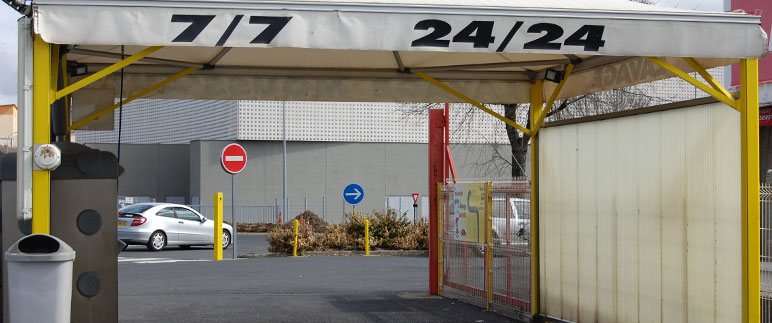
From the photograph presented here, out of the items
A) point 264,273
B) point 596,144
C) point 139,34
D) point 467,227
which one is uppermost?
point 139,34

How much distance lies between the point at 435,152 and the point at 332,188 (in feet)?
96.0

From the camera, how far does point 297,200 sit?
4091cm

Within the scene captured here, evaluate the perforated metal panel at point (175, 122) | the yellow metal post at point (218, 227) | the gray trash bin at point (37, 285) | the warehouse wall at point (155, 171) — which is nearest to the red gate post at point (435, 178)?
the gray trash bin at point (37, 285)

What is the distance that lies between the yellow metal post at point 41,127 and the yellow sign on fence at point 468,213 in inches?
232

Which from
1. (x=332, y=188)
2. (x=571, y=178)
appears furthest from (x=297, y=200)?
(x=571, y=178)

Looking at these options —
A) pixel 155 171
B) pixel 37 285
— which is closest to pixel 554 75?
pixel 37 285

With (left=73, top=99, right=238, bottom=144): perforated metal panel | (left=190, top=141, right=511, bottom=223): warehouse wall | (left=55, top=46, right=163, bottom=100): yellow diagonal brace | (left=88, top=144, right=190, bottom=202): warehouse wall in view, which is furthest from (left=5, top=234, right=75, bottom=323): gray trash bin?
(left=88, top=144, right=190, bottom=202): warehouse wall

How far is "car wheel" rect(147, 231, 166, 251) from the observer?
23984 mm

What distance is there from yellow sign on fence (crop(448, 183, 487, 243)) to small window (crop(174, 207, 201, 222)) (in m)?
14.6

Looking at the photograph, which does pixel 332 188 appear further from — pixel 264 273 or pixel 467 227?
pixel 467 227

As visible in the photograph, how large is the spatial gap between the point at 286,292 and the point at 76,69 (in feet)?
15.2

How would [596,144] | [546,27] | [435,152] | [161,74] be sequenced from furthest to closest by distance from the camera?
1. [435,152]
2. [161,74]
3. [596,144]
4. [546,27]

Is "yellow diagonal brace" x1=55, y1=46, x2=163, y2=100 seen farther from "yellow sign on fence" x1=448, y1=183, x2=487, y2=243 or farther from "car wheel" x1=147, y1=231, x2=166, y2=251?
"car wheel" x1=147, y1=231, x2=166, y2=251

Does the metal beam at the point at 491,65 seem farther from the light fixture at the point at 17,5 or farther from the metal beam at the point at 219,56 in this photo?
the light fixture at the point at 17,5
